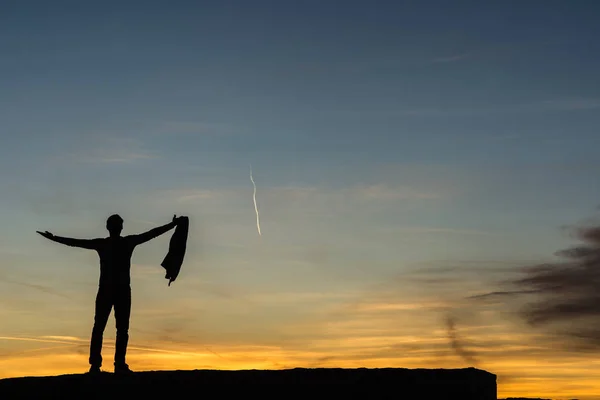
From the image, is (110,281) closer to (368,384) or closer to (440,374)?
(368,384)

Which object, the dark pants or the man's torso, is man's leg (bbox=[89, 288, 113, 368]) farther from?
the man's torso

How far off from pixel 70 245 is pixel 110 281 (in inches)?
35.8

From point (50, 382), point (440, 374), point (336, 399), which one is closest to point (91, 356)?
point (50, 382)

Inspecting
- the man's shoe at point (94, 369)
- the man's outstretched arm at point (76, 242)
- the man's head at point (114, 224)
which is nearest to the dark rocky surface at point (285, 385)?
the man's shoe at point (94, 369)

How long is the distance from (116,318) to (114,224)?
1586 mm

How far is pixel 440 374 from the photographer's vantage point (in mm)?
14609

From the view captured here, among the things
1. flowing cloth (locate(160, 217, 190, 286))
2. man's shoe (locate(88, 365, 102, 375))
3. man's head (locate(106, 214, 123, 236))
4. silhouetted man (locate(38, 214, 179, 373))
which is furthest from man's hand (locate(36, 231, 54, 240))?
man's shoe (locate(88, 365, 102, 375))

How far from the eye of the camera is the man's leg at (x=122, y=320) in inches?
623

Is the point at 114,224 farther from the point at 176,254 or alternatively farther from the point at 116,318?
the point at 116,318

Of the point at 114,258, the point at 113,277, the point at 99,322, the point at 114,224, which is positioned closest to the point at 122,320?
the point at 99,322

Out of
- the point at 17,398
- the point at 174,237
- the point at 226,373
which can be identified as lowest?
the point at 17,398

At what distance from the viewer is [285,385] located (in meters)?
14.5

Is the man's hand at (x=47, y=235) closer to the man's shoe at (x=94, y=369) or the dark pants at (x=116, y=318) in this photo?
the dark pants at (x=116, y=318)

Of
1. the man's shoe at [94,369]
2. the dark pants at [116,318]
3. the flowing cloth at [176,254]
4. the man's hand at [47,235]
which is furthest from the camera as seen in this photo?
the flowing cloth at [176,254]
